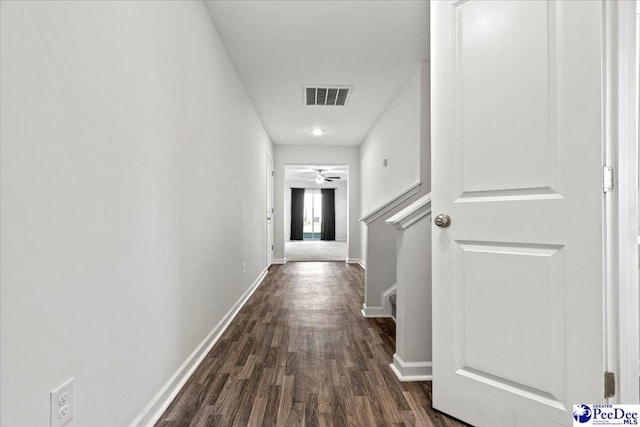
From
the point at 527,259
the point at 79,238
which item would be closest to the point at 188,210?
the point at 79,238

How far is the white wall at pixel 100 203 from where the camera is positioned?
0.83m

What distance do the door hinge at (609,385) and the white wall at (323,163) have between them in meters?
5.56

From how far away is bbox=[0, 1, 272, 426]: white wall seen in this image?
0.83 m

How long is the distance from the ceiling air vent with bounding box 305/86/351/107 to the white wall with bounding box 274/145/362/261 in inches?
97.5

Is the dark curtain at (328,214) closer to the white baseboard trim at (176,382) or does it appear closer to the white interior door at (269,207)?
the white interior door at (269,207)

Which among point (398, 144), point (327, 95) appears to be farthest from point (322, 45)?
point (398, 144)

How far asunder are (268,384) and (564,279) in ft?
4.83

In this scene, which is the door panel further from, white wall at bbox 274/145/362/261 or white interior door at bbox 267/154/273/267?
white wall at bbox 274/145/362/261

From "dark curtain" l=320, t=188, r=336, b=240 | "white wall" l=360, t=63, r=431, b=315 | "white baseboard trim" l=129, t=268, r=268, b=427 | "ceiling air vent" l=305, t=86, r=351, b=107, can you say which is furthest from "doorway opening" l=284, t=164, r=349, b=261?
"white baseboard trim" l=129, t=268, r=268, b=427

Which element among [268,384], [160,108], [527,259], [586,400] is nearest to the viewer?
[586,400]

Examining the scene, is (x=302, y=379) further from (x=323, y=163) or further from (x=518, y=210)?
(x=323, y=163)

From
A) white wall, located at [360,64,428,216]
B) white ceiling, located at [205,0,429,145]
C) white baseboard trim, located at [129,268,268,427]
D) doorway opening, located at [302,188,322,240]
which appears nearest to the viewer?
white baseboard trim, located at [129,268,268,427]

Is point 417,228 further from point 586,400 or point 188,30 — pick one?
point 188,30

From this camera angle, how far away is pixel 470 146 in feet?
4.95
